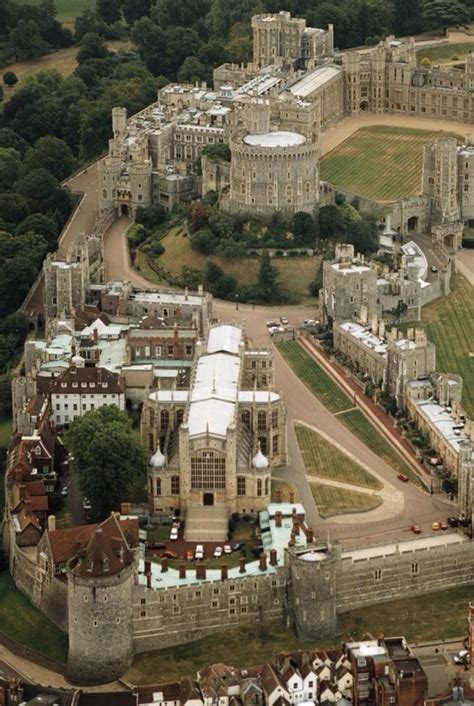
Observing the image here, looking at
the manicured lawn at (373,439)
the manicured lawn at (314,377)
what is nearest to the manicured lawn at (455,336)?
the manicured lawn at (373,439)

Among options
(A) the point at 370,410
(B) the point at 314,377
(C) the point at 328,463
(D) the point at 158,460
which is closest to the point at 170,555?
(D) the point at 158,460

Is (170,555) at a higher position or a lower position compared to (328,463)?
higher

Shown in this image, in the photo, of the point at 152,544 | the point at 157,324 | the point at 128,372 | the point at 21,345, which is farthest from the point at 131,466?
the point at 21,345

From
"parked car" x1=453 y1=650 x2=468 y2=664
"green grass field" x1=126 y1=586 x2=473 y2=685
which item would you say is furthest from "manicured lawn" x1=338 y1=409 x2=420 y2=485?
"parked car" x1=453 y1=650 x2=468 y2=664

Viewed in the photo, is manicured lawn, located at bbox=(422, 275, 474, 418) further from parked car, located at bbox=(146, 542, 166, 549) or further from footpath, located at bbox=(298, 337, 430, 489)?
parked car, located at bbox=(146, 542, 166, 549)

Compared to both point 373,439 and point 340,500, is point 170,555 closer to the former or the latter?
point 340,500
